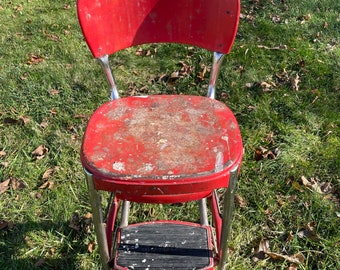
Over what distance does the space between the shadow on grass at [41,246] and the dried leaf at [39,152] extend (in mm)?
508

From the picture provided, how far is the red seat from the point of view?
3.88ft

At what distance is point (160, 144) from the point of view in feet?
4.19

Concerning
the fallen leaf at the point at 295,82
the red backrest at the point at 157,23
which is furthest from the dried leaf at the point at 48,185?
the fallen leaf at the point at 295,82

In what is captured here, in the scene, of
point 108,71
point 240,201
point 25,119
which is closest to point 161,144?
point 108,71

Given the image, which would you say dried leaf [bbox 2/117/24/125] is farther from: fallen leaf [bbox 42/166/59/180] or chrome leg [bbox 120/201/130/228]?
chrome leg [bbox 120/201/130/228]

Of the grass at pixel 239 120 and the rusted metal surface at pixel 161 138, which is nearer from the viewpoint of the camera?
the rusted metal surface at pixel 161 138

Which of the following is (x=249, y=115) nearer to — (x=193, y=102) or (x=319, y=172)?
(x=319, y=172)

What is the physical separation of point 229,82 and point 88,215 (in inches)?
60.5

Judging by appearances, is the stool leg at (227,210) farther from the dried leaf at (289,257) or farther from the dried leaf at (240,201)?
the dried leaf at (240,201)

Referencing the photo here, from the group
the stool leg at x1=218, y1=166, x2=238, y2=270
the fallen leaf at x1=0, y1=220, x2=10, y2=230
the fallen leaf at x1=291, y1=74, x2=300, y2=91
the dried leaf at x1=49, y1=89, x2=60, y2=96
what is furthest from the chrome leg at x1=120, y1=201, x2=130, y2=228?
the fallen leaf at x1=291, y1=74, x2=300, y2=91

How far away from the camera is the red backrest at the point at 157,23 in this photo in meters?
1.55

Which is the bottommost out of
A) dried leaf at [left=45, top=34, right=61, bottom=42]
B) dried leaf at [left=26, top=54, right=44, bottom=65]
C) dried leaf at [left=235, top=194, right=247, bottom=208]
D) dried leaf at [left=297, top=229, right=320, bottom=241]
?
dried leaf at [left=297, top=229, right=320, bottom=241]

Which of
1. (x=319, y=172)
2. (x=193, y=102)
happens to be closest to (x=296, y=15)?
(x=319, y=172)

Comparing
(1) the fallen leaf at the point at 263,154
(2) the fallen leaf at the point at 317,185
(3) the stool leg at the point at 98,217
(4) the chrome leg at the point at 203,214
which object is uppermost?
(3) the stool leg at the point at 98,217
